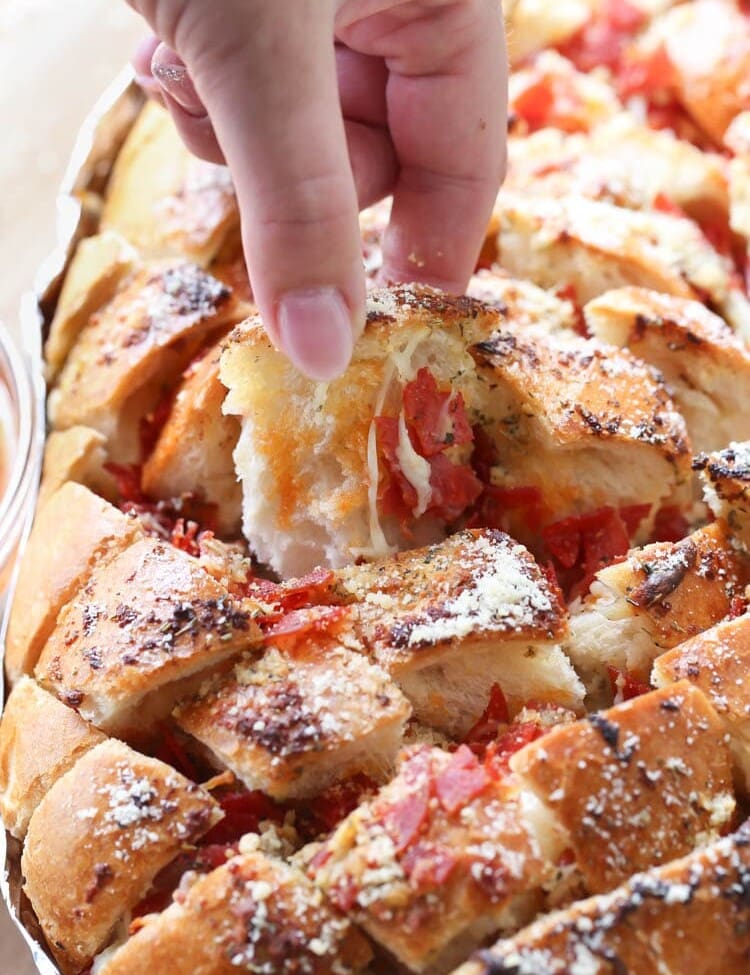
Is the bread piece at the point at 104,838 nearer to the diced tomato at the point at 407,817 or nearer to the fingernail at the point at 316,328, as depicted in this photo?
the diced tomato at the point at 407,817

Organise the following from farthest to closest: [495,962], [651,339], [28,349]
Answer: [28,349]
[651,339]
[495,962]

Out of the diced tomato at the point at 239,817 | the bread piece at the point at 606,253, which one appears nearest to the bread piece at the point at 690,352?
the bread piece at the point at 606,253

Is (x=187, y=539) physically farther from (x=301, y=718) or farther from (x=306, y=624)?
(x=301, y=718)

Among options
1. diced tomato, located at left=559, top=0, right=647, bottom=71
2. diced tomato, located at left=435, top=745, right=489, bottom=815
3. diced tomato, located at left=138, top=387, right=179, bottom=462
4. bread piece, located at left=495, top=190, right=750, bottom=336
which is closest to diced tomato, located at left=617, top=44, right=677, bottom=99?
diced tomato, located at left=559, top=0, right=647, bottom=71

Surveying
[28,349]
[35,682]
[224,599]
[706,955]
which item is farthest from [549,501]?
[28,349]

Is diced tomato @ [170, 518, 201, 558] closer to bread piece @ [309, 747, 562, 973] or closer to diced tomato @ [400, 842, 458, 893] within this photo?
bread piece @ [309, 747, 562, 973]

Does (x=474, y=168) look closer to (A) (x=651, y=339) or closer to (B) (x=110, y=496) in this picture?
(A) (x=651, y=339)

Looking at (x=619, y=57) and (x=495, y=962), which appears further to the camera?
(x=619, y=57)
